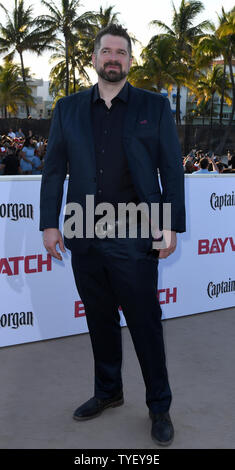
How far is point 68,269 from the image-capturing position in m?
3.99

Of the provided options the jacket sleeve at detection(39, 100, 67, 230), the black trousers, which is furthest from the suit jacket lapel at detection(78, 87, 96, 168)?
the black trousers

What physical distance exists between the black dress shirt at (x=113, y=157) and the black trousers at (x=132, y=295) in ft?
0.69

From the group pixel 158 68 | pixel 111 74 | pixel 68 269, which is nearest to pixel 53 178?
pixel 111 74

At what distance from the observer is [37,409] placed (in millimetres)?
2863

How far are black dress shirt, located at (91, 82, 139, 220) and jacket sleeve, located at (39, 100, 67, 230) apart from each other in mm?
209

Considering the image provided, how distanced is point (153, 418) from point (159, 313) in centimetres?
52

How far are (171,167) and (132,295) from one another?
632 millimetres

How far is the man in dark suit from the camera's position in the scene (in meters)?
2.46

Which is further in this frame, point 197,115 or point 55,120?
point 197,115

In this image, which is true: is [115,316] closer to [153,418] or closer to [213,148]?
[153,418]

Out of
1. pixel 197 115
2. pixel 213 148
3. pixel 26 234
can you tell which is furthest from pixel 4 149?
pixel 197 115

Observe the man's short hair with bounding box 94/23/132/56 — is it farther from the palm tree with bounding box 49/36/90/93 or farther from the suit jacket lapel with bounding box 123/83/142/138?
the palm tree with bounding box 49/36/90/93

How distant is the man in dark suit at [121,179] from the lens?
8.09ft

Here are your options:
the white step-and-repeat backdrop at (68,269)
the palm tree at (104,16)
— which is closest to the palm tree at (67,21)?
the palm tree at (104,16)
